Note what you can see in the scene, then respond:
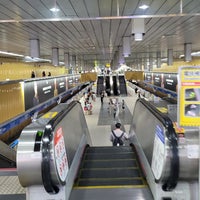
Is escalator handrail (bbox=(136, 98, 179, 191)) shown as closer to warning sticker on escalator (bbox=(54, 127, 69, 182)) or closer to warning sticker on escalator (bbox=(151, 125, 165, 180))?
warning sticker on escalator (bbox=(151, 125, 165, 180))

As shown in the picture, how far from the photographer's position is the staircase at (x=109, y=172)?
151 inches

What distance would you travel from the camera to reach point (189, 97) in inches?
96.4

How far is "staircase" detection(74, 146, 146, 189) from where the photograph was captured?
151 inches

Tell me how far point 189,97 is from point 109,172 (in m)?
2.29

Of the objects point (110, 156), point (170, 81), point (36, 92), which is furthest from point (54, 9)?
point (170, 81)

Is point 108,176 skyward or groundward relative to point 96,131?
skyward

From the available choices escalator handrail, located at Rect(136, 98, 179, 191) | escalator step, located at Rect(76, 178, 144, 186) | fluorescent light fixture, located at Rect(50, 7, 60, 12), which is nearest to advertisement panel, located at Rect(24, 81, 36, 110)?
fluorescent light fixture, located at Rect(50, 7, 60, 12)

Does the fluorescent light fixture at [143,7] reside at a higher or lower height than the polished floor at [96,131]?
higher

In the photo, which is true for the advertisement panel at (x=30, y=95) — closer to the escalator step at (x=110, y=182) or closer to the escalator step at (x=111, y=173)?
the escalator step at (x=111, y=173)

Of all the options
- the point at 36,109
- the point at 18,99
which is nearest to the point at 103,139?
the point at 36,109

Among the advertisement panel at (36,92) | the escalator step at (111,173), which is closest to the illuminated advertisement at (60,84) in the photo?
the advertisement panel at (36,92)

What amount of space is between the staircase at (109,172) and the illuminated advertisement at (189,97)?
166 centimetres

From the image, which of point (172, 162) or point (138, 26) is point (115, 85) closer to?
point (138, 26)

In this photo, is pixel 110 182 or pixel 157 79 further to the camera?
pixel 157 79
